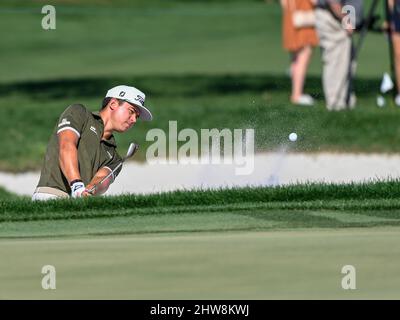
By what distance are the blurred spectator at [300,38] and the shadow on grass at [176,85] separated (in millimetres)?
1668

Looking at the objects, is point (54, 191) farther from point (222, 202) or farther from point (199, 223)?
point (199, 223)

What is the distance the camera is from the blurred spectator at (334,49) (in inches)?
708

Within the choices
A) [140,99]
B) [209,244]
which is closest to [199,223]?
[209,244]

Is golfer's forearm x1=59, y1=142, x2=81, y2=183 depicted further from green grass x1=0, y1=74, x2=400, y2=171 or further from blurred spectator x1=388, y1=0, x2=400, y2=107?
blurred spectator x1=388, y1=0, x2=400, y2=107

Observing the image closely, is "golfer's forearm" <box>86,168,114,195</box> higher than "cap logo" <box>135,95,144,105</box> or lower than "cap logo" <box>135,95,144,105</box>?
lower

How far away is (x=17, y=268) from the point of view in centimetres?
675

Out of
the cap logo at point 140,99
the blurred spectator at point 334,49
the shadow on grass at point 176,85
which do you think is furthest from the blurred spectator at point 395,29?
the cap logo at point 140,99

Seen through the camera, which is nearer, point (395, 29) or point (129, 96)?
Result: point (129, 96)

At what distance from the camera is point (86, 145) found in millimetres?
9930

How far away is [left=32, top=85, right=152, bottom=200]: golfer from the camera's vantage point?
9.55 meters

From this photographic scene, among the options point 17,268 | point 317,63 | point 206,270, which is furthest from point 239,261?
point 317,63

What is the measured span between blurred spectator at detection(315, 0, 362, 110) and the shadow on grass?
8.20 feet

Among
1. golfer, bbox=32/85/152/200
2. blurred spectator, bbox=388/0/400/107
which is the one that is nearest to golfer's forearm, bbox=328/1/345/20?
blurred spectator, bbox=388/0/400/107

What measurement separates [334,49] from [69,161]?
357 inches
